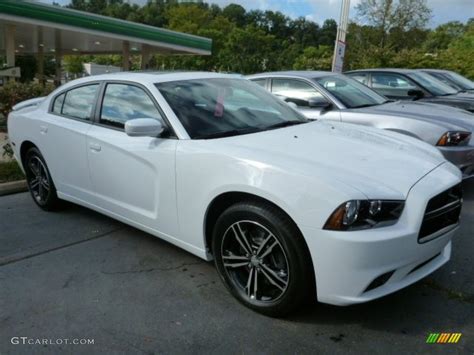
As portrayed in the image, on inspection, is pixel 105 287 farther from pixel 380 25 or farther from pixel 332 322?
pixel 380 25

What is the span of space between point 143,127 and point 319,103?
11.6 feet

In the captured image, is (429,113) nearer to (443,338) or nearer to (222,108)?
(222,108)

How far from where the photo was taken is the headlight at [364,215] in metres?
2.58

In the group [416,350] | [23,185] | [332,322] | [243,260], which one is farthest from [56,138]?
[416,350]

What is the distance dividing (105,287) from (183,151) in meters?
1.16

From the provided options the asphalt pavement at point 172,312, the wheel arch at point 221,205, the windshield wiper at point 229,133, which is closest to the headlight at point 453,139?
the asphalt pavement at point 172,312

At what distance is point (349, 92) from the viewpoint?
269 inches

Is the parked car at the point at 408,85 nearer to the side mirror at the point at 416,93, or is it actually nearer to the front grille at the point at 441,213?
the side mirror at the point at 416,93

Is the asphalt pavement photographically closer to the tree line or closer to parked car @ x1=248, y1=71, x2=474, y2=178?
parked car @ x1=248, y1=71, x2=474, y2=178

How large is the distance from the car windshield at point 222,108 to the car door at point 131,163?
19cm

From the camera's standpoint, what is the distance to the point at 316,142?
11.2 feet

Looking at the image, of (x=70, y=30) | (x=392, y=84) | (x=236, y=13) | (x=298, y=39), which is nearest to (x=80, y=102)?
(x=392, y=84)

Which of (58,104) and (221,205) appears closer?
(221,205)

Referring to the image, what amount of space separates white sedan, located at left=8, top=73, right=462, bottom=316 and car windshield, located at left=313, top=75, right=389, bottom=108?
96.2 inches
